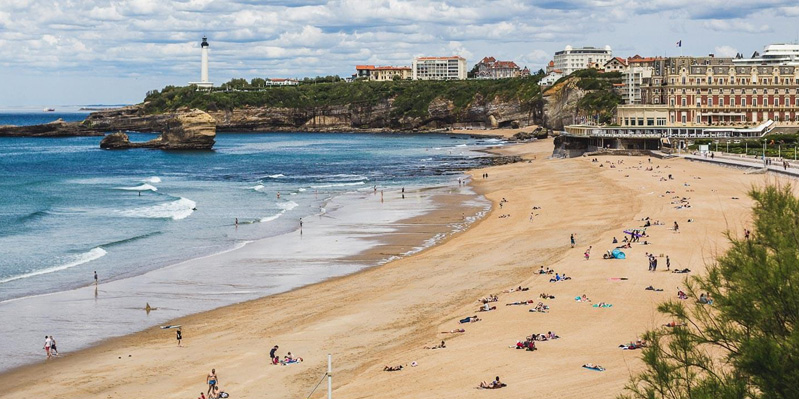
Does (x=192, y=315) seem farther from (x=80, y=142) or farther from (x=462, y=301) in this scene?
(x=80, y=142)

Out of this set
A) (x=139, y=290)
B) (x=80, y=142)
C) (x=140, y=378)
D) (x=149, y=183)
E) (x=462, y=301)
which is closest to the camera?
(x=140, y=378)

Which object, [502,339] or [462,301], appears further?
[462,301]

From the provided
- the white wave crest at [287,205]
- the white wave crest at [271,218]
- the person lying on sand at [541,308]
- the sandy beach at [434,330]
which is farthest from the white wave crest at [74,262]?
the person lying on sand at [541,308]

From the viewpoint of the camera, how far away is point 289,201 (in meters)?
66.8

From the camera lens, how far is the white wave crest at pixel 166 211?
5728cm

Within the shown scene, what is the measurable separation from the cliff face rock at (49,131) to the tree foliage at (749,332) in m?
195

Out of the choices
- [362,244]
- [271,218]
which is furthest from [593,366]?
[271,218]

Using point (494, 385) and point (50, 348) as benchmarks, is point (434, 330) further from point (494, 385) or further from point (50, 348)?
point (50, 348)

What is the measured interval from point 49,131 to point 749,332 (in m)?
200

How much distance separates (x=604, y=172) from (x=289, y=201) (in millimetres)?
26749

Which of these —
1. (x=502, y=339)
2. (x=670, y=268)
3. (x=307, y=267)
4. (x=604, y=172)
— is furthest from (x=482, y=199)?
(x=502, y=339)

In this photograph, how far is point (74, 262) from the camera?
40.7 metres

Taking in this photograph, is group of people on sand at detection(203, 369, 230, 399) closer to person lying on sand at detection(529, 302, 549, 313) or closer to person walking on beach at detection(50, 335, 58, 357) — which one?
person walking on beach at detection(50, 335, 58, 357)

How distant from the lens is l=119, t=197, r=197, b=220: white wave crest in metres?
→ 57.3
